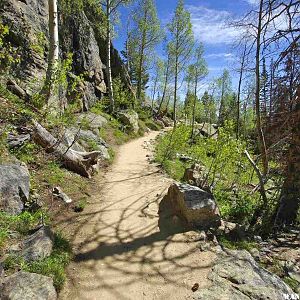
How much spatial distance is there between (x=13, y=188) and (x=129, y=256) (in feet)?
7.86

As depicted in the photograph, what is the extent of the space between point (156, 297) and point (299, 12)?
5293 millimetres

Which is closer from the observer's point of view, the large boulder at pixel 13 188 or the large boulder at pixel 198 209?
the large boulder at pixel 13 188

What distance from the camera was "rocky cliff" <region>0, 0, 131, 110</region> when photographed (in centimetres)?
1082

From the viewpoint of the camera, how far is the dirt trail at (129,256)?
3.89 metres

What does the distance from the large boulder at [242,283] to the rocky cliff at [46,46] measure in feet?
16.1

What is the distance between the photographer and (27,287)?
3.32m

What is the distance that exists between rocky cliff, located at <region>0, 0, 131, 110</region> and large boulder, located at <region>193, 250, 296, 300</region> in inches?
194

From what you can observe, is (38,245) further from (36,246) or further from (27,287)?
(27,287)

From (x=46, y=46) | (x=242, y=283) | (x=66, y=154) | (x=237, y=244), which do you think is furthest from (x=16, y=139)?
(x=46, y=46)

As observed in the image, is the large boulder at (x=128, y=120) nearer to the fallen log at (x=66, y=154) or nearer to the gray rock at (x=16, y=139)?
the fallen log at (x=66, y=154)

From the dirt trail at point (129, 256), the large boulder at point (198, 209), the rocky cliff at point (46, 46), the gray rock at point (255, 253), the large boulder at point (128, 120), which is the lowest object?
the dirt trail at point (129, 256)

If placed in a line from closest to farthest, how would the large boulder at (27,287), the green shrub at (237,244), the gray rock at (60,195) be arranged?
the large boulder at (27,287)
the green shrub at (237,244)
the gray rock at (60,195)

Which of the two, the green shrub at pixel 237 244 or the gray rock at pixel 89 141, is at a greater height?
the gray rock at pixel 89 141

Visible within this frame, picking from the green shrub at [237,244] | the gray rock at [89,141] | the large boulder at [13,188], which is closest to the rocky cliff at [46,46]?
the gray rock at [89,141]
